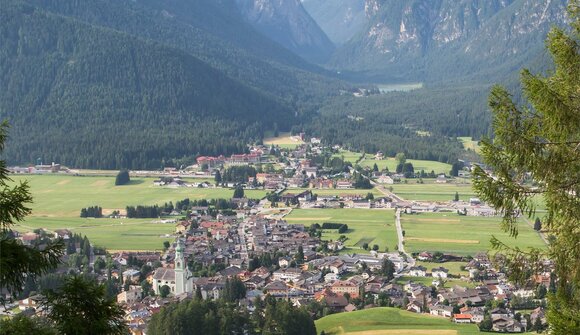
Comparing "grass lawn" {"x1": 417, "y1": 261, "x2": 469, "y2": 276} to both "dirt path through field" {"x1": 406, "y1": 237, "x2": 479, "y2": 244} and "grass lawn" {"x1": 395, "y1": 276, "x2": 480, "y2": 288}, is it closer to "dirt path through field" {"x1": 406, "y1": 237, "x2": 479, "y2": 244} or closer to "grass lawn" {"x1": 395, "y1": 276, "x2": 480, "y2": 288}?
"grass lawn" {"x1": 395, "y1": 276, "x2": 480, "y2": 288}

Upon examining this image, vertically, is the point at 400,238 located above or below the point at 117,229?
below

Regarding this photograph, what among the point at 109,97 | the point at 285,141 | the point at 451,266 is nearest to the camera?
the point at 451,266

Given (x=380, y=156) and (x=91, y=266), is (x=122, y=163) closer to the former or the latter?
(x=380, y=156)

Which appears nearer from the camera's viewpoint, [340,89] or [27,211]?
[27,211]

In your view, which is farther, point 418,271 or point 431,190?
point 431,190

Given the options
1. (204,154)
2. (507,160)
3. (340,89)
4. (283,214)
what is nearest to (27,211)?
(507,160)

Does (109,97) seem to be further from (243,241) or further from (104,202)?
(243,241)

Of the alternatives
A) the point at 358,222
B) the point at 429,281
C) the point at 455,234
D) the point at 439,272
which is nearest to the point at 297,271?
the point at 429,281

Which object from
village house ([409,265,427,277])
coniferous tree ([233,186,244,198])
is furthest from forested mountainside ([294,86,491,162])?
village house ([409,265,427,277])
